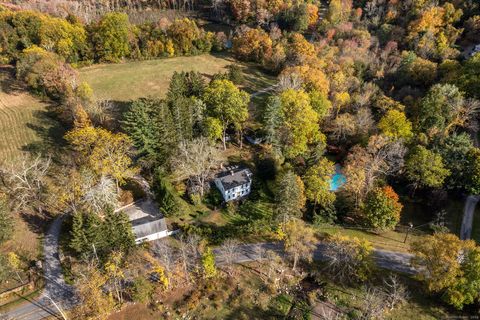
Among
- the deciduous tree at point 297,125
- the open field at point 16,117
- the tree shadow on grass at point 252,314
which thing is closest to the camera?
the tree shadow on grass at point 252,314

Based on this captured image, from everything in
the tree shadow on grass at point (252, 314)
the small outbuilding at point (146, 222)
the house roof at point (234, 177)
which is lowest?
the tree shadow on grass at point (252, 314)

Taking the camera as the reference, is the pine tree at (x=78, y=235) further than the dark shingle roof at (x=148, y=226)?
No

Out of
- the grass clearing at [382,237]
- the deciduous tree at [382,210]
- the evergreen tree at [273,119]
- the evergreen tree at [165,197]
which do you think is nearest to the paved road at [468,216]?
the grass clearing at [382,237]

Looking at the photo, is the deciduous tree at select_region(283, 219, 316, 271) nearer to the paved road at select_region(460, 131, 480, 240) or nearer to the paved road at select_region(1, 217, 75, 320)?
the paved road at select_region(460, 131, 480, 240)

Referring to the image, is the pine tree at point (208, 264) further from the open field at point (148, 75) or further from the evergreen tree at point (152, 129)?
the open field at point (148, 75)

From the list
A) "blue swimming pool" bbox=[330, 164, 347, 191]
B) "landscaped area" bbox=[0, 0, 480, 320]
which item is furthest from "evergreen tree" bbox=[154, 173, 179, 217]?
"blue swimming pool" bbox=[330, 164, 347, 191]

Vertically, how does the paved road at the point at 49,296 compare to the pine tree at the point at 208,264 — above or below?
below

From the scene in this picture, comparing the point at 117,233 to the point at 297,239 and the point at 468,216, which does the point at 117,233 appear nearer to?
the point at 297,239

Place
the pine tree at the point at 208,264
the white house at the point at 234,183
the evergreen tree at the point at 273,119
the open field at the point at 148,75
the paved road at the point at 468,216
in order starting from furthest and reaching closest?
the open field at the point at 148,75 → the evergreen tree at the point at 273,119 → the white house at the point at 234,183 → the paved road at the point at 468,216 → the pine tree at the point at 208,264

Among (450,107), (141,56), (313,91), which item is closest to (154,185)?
(313,91)
